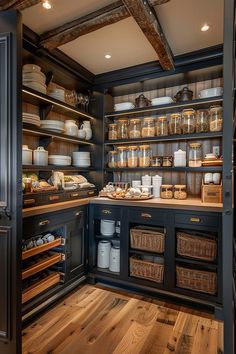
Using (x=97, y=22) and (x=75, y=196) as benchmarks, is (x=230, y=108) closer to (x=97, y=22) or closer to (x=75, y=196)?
(x=97, y=22)

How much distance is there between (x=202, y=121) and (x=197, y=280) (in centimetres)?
163

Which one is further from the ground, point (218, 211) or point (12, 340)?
point (218, 211)

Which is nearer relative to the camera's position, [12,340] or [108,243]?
[12,340]

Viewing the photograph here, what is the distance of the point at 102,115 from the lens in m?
2.94

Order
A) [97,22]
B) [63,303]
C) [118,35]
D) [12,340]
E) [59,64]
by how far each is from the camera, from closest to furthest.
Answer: [12,340] < [97,22] < [118,35] < [63,303] < [59,64]

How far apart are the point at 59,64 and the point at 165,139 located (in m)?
1.41

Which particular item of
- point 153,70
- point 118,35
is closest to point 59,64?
point 118,35

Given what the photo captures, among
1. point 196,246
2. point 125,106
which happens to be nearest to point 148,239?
point 196,246

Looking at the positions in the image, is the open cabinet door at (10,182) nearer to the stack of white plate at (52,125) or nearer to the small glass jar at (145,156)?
the stack of white plate at (52,125)

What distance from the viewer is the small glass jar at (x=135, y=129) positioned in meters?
2.81

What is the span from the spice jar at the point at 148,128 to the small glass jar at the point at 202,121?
0.51m

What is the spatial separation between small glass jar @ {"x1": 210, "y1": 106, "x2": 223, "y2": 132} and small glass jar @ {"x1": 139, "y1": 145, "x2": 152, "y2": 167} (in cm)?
76

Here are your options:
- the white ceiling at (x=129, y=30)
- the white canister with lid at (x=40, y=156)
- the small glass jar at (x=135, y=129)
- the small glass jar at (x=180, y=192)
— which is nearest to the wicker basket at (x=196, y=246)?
the small glass jar at (x=180, y=192)

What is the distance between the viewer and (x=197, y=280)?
6.92ft
